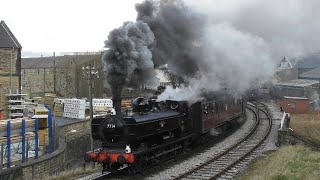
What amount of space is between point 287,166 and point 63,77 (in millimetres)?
45951

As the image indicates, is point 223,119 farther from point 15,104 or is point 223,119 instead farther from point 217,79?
point 15,104

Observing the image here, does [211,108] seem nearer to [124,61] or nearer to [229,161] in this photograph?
[229,161]

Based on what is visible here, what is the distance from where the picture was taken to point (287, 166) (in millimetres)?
13531

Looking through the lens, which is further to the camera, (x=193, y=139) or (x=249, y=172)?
(x=193, y=139)

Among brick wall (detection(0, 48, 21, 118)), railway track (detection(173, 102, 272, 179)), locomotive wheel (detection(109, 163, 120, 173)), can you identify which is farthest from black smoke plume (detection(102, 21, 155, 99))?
brick wall (detection(0, 48, 21, 118))

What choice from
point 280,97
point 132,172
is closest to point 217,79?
point 132,172

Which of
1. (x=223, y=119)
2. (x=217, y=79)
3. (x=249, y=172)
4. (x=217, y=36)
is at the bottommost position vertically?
(x=249, y=172)

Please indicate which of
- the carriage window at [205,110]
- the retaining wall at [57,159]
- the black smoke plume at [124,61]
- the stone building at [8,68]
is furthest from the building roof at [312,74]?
the black smoke plume at [124,61]

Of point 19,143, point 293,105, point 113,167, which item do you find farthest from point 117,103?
point 293,105

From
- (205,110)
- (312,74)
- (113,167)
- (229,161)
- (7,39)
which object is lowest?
Result: (229,161)

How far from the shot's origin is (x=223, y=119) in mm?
22625

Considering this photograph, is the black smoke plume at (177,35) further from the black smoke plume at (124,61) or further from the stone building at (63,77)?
the stone building at (63,77)

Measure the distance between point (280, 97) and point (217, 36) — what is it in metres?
26.5

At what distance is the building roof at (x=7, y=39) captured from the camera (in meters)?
32.1
